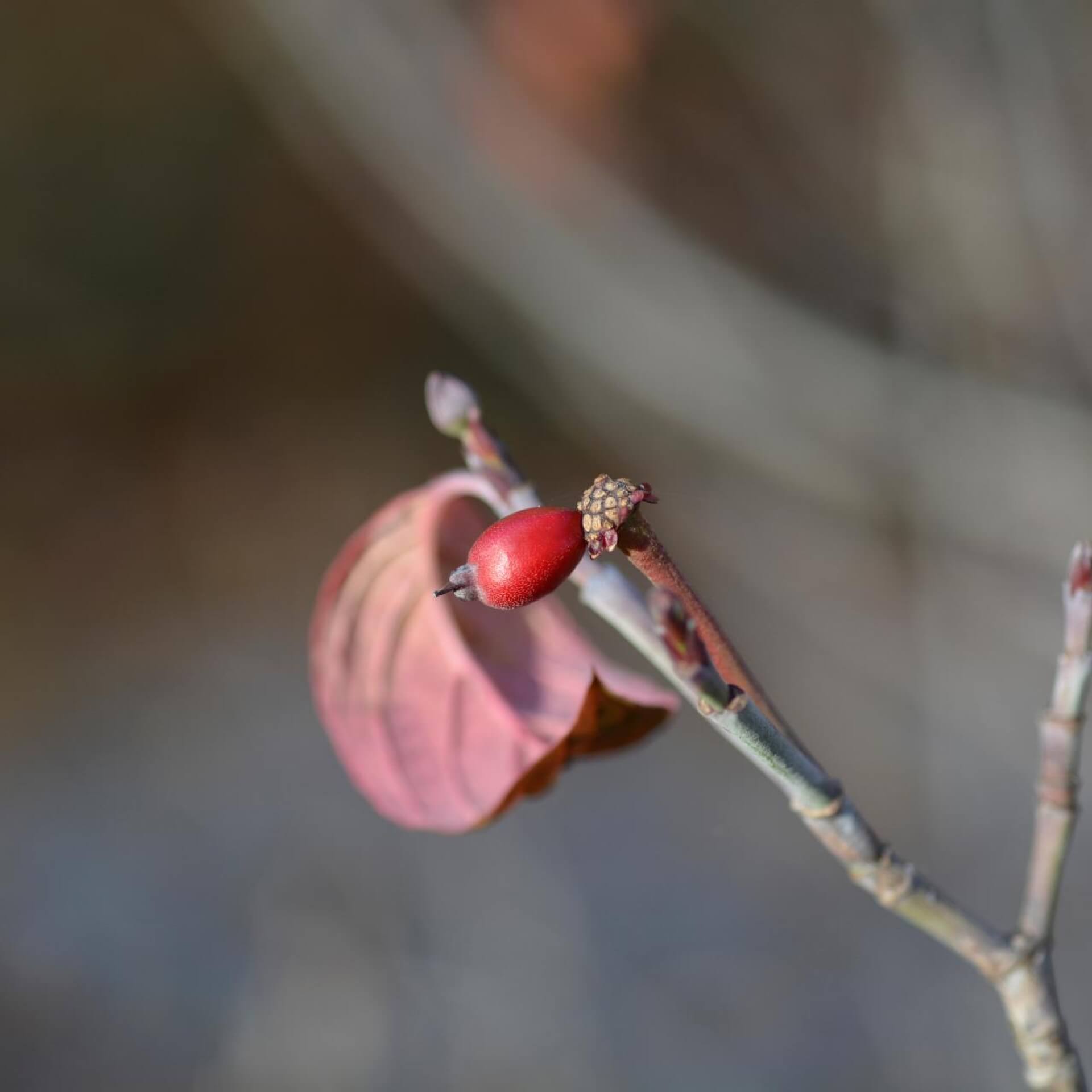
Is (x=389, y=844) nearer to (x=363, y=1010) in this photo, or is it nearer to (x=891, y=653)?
(x=363, y=1010)

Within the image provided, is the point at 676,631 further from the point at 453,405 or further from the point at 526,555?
the point at 453,405

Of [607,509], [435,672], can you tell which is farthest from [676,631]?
[435,672]

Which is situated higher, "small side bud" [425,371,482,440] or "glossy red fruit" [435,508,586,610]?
"small side bud" [425,371,482,440]

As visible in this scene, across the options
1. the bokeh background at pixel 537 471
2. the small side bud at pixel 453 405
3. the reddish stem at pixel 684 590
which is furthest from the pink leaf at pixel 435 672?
the bokeh background at pixel 537 471

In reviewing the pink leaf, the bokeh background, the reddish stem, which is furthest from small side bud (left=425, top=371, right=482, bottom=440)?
the bokeh background

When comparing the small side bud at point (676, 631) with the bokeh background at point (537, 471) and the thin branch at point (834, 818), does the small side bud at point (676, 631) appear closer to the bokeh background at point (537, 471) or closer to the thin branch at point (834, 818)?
the thin branch at point (834, 818)

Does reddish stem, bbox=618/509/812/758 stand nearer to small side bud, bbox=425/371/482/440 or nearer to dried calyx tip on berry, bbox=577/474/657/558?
dried calyx tip on berry, bbox=577/474/657/558

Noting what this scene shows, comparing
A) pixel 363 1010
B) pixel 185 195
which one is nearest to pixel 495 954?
pixel 363 1010
